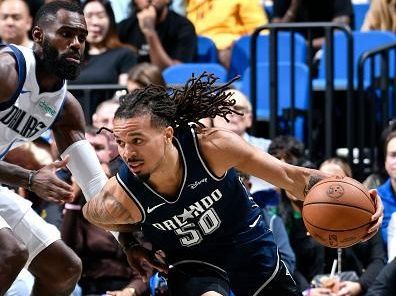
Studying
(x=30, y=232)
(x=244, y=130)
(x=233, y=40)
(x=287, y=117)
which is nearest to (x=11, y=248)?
(x=30, y=232)

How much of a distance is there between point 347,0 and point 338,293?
10.9 feet

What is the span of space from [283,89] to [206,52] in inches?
39.0

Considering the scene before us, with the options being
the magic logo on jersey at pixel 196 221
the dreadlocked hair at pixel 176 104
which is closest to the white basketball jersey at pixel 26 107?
the dreadlocked hair at pixel 176 104

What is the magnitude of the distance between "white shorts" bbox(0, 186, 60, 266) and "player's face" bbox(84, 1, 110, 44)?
3.43m

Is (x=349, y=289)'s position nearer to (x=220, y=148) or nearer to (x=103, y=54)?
(x=220, y=148)

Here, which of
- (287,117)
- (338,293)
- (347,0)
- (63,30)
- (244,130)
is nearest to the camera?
(63,30)

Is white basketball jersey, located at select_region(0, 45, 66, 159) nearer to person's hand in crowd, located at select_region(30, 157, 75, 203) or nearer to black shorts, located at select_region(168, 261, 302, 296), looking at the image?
person's hand in crowd, located at select_region(30, 157, 75, 203)

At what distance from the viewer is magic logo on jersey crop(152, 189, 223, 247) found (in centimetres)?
607

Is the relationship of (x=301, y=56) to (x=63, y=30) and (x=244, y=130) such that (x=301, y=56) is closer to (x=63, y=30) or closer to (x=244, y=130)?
(x=244, y=130)

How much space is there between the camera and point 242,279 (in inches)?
248

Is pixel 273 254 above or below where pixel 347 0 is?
below

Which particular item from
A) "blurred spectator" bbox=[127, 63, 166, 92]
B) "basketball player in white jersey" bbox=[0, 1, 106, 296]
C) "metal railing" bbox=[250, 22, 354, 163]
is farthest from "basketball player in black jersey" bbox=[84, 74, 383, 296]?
"metal railing" bbox=[250, 22, 354, 163]

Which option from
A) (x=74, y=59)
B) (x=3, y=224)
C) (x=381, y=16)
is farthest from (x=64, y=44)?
(x=381, y=16)

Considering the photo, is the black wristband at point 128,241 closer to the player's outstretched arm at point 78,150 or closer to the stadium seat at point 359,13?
the player's outstretched arm at point 78,150
